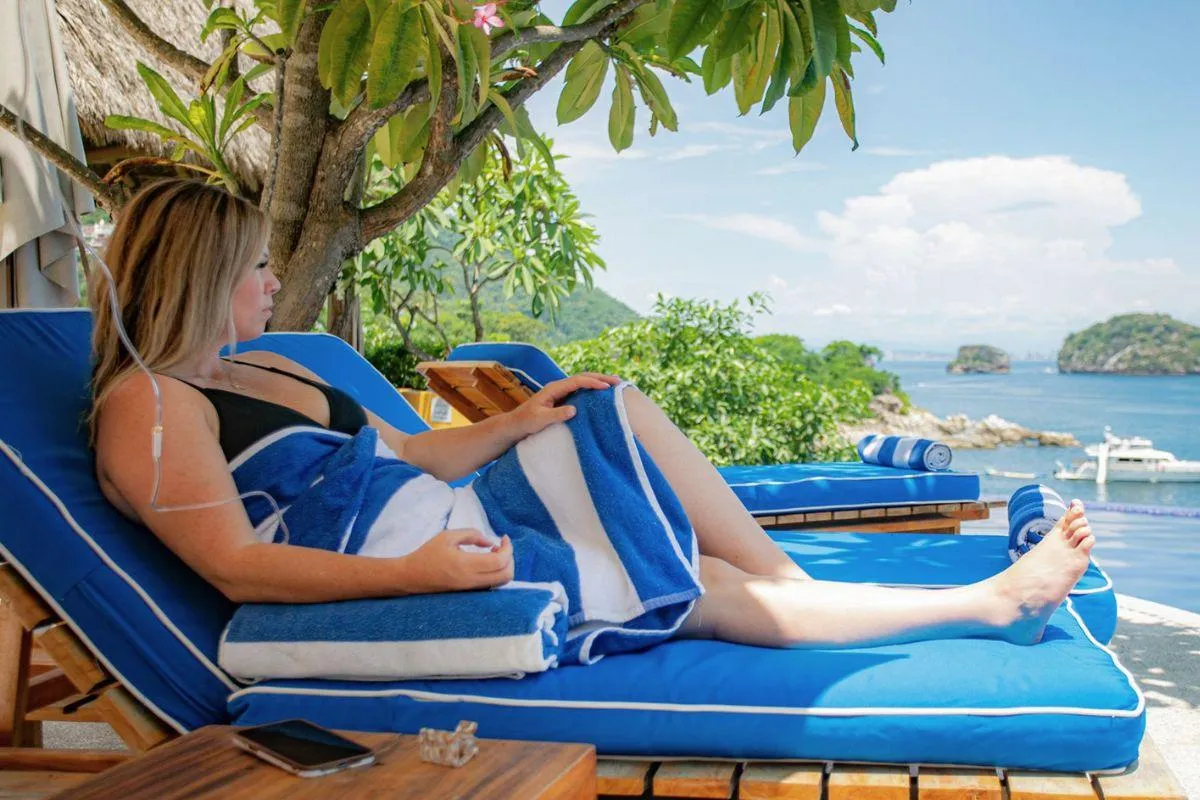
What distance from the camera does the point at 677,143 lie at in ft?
125

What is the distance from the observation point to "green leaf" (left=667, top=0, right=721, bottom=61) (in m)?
1.88

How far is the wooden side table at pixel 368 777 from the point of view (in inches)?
39.1

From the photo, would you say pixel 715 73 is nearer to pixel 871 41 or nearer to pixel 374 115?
pixel 871 41

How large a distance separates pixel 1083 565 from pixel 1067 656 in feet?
0.45

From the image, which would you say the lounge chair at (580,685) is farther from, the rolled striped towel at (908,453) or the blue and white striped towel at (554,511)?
the rolled striped towel at (908,453)

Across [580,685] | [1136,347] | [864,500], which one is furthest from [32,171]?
[1136,347]

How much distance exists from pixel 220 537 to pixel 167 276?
44cm

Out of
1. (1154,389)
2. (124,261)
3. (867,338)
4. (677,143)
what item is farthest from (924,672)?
(867,338)

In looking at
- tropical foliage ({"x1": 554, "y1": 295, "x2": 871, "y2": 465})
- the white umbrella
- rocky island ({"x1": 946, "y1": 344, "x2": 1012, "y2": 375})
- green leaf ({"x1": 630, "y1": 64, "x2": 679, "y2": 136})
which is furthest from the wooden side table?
rocky island ({"x1": 946, "y1": 344, "x2": 1012, "y2": 375})

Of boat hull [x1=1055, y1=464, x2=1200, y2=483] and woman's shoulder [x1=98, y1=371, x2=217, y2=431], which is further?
boat hull [x1=1055, y1=464, x2=1200, y2=483]

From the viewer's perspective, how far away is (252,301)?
5.63 feet

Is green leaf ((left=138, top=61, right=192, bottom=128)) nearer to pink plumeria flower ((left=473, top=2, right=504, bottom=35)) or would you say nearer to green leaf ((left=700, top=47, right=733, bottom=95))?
pink plumeria flower ((left=473, top=2, right=504, bottom=35))

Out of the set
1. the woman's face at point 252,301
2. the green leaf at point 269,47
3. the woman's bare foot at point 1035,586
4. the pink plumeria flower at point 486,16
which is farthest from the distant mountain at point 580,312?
the woman's bare foot at point 1035,586

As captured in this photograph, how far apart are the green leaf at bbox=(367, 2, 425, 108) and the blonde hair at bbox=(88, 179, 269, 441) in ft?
1.23
